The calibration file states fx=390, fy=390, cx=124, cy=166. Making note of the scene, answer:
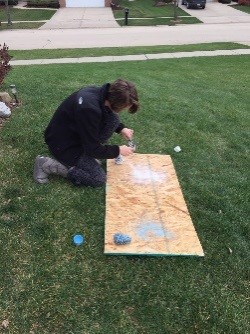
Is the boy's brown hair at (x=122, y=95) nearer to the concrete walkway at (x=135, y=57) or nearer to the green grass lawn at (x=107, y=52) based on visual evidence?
the concrete walkway at (x=135, y=57)

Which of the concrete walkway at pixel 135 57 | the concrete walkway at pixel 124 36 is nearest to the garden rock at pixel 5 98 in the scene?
the concrete walkway at pixel 135 57

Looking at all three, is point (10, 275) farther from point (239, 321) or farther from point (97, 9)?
point (97, 9)

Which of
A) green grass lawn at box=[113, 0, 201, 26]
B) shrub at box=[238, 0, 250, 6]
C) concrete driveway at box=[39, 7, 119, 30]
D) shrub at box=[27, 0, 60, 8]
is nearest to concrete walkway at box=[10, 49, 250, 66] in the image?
concrete driveway at box=[39, 7, 119, 30]

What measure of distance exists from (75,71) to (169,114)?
395 centimetres

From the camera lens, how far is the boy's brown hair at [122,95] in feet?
11.5

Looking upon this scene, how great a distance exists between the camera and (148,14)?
91.4ft

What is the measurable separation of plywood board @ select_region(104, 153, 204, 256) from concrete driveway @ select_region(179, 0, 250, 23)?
22.5 meters

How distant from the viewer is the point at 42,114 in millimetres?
6188

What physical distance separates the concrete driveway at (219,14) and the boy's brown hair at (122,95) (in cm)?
2326

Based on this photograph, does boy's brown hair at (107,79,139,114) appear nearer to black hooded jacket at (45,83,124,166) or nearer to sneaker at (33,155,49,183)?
black hooded jacket at (45,83,124,166)

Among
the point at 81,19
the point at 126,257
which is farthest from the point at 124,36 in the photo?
the point at 126,257

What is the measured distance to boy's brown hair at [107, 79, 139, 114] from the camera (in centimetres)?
351

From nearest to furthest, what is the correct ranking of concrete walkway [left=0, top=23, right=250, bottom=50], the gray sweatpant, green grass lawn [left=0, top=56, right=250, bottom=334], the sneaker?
green grass lawn [left=0, top=56, right=250, bottom=334] → the gray sweatpant → the sneaker → concrete walkway [left=0, top=23, right=250, bottom=50]

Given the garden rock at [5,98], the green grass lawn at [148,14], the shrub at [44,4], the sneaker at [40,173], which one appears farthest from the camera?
the shrub at [44,4]
